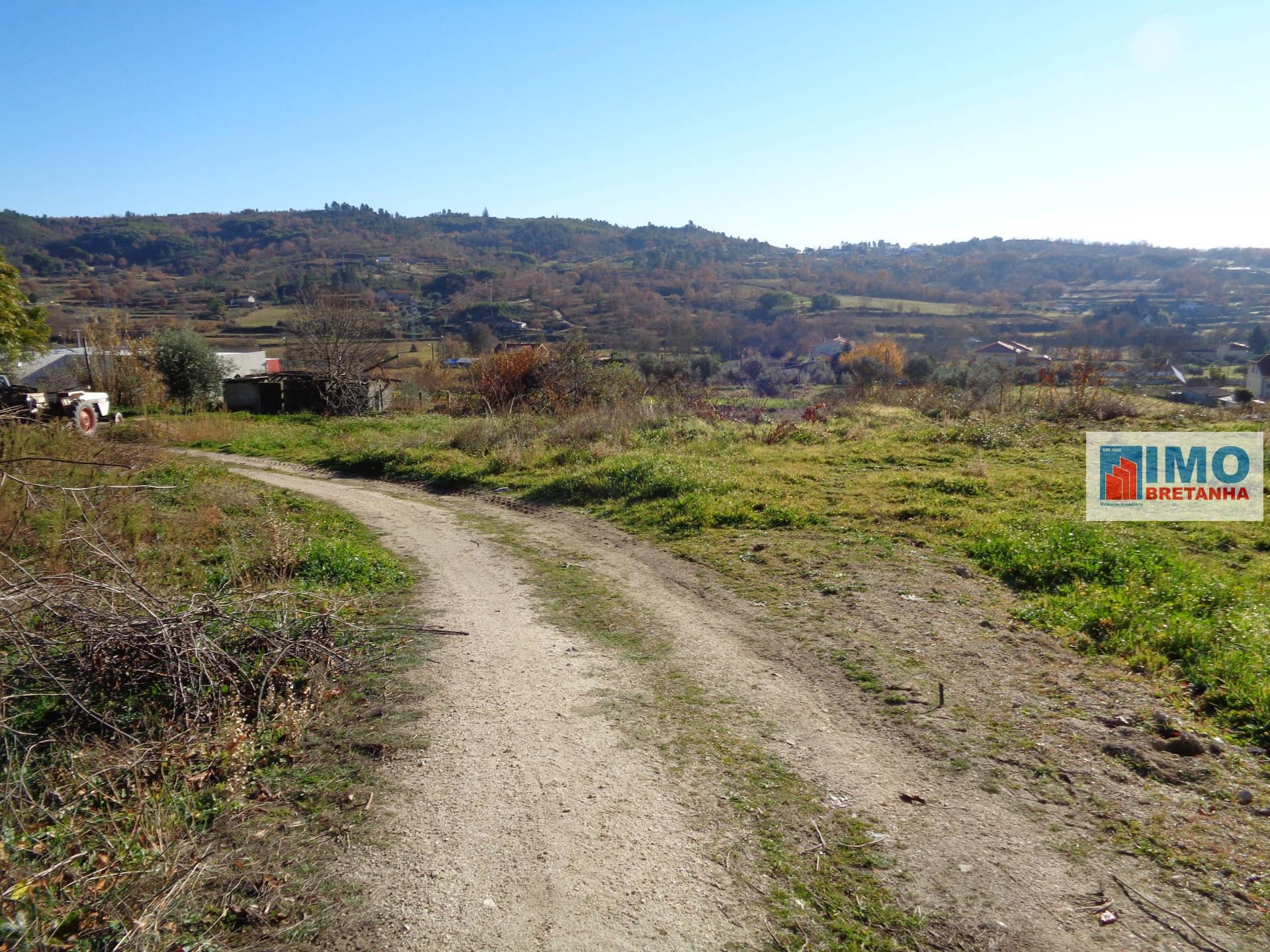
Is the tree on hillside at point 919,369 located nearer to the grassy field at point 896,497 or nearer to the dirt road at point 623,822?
the grassy field at point 896,497

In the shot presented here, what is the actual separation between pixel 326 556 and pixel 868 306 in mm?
81685

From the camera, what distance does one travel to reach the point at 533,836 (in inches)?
150

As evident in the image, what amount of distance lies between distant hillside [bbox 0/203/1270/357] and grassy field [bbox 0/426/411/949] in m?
44.6

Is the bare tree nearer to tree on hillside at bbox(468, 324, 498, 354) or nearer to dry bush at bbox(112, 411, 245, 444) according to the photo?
dry bush at bbox(112, 411, 245, 444)

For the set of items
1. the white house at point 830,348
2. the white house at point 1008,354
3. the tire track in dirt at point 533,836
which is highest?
the white house at point 830,348

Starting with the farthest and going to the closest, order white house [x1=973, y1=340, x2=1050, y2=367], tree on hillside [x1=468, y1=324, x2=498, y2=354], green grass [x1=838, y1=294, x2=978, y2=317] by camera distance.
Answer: green grass [x1=838, y1=294, x2=978, y2=317] < tree on hillside [x1=468, y1=324, x2=498, y2=354] < white house [x1=973, y1=340, x2=1050, y2=367]

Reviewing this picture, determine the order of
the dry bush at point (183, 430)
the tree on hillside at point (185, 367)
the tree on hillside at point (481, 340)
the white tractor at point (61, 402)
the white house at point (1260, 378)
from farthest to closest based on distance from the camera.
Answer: the tree on hillside at point (481, 340) < the white house at point (1260, 378) < the tree on hillside at point (185, 367) < the dry bush at point (183, 430) < the white tractor at point (61, 402)

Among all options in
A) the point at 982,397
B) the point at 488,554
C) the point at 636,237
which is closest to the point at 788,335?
the point at 982,397

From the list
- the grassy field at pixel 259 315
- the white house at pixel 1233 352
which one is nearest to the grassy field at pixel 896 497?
the white house at pixel 1233 352

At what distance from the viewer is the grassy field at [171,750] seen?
3.17 metres

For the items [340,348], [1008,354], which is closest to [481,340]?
[340,348]

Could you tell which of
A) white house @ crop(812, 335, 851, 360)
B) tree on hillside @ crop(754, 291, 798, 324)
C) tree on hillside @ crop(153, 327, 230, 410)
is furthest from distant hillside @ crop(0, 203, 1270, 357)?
tree on hillside @ crop(153, 327, 230, 410)

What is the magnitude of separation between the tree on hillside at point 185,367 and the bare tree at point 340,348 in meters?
3.47

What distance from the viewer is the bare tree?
25.5m
